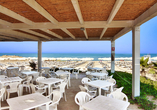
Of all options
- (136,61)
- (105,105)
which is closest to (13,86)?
(105,105)

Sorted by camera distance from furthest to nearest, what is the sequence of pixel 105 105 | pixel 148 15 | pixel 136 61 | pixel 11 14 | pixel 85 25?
pixel 85 25 < pixel 136 61 < pixel 11 14 < pixel 148 15 < pixel 105 105

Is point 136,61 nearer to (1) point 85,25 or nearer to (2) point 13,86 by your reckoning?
(1) point 85,25

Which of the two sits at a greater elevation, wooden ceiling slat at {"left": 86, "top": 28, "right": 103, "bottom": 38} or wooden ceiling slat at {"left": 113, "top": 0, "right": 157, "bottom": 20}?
wooden ceiling slat at {"left": 86, "top": 28, "right": 103, "bottom": 38}

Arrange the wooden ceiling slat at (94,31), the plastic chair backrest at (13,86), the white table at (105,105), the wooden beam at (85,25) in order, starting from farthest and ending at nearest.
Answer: the wooden ceiling slat at (94,31)
the wooden beam at (85,25)
the plastic chair backrest at (13,86)
the white table at (105,105)

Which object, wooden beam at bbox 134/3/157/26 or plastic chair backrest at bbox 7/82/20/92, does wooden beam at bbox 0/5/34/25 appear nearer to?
plastic chair backrest at bbox 7/82/20/92

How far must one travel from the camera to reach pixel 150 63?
21.6 ft

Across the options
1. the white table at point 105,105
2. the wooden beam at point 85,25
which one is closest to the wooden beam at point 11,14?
the wooden beam at point 85,25

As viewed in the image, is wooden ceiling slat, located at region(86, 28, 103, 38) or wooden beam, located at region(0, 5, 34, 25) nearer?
wooden beam, located at region(0, 5, 34, 25)

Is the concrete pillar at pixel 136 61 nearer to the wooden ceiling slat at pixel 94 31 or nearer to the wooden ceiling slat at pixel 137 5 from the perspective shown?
the wooden ceiling slat at pixel 137 5

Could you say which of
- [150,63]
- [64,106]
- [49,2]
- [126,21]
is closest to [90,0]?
[49,2]

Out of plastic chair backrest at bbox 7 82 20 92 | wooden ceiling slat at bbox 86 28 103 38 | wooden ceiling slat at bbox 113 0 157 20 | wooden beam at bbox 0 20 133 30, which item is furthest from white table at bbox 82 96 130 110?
wooden ceiling slat at bbox 86 28 103 38

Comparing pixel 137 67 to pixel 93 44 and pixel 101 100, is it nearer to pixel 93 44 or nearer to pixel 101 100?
pixel 101 100

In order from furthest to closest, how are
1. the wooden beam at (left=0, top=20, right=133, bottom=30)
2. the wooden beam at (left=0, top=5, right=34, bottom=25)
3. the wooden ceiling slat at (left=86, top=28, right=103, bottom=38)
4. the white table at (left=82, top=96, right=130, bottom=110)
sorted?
the wooden ceiling slat at (left=86, top=28, right=103, bottom=38), the wooden beam at (left=0, top=20, right=133, bottom=30), the wooden beam at (left=0, top=5, right=34, bottom=25), the white table at (left=82, top=96, right=130, bottom=110)

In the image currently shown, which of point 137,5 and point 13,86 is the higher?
point 137,5
